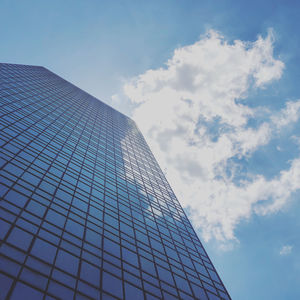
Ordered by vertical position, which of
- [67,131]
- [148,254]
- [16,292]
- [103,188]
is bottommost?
[16,292]

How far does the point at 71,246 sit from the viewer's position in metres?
13.5

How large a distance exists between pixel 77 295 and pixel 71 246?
3085mm

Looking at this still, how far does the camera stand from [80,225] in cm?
1599

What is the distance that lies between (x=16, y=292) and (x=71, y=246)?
14.8ft

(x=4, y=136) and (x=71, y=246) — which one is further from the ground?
(x=4, y=136)

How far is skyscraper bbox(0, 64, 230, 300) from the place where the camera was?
11148mm

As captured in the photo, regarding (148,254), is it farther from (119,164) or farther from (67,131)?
(67,131)

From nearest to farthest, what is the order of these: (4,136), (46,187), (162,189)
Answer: (46,187), (4,136), (162,189)

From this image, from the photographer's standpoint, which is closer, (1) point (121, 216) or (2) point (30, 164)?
(2) point (30, 164)

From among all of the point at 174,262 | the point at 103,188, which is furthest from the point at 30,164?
the point at 174,262

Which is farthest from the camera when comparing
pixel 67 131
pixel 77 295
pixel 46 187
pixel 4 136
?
pixel 67 131

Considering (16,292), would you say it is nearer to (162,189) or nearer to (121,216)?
(121,216)

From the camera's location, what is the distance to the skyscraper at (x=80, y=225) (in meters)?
11.1

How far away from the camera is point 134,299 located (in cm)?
1318
